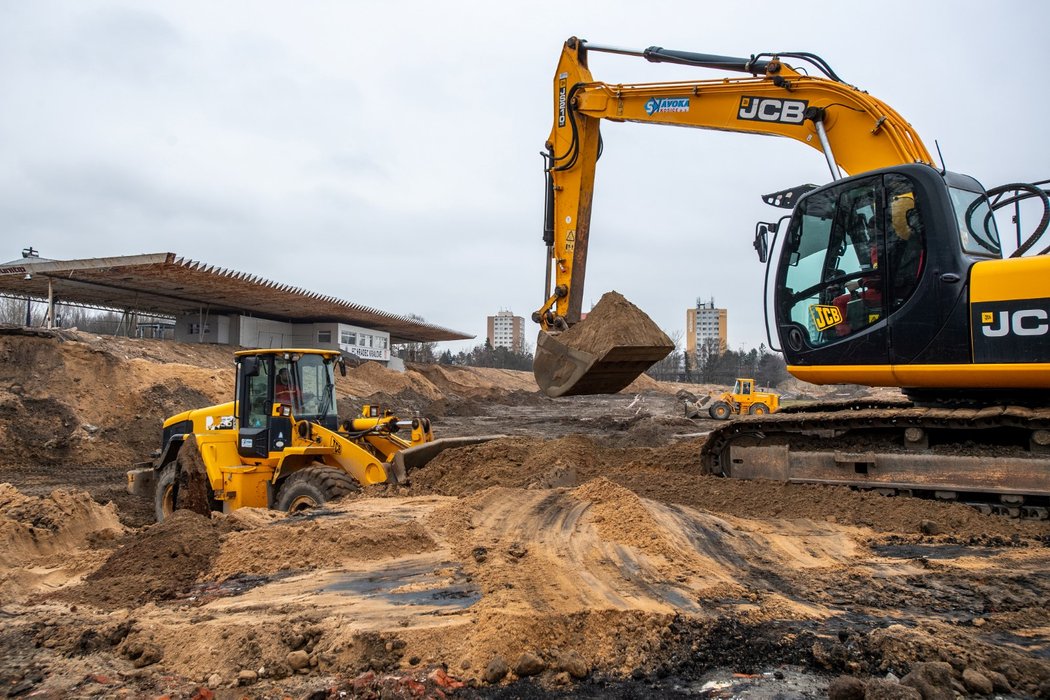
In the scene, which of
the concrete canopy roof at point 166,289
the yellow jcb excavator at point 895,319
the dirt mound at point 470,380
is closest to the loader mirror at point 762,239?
the yellow jcb excavator at point 895,319

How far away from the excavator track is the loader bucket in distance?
4.89ft

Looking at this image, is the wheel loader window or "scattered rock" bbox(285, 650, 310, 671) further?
the wheel loader window

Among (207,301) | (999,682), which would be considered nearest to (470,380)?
(207,301)

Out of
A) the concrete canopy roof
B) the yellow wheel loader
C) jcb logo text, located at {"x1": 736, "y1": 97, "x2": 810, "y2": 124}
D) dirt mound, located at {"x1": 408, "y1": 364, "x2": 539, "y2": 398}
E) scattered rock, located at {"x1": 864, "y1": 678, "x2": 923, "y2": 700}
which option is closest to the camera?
scattered rock, located at {"x1": 864, "y1": 678, "x2": 923, "y2": 700}

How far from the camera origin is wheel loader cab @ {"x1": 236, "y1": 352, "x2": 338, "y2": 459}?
8.79 meters

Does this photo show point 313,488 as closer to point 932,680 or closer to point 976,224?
point 932,680

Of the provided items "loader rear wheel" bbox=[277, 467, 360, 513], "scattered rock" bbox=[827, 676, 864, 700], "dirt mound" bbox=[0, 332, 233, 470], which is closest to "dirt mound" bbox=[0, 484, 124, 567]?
"loader rear wheel" bbox=[277, 467, 360, 513]

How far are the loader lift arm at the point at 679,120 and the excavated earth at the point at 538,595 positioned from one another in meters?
2.62

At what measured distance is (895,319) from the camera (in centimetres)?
593

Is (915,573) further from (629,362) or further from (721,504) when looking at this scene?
(629,362)

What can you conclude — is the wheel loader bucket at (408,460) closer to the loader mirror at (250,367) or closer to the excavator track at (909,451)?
the loader mirror at (250,367)

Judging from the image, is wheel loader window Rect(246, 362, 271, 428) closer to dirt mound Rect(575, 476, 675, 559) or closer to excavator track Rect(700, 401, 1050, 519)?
dirt mound Rect(575, 476, 675, 559)

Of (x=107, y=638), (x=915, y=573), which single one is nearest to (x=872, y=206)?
(x=915, y=573)

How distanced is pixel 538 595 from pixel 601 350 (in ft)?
14.9
